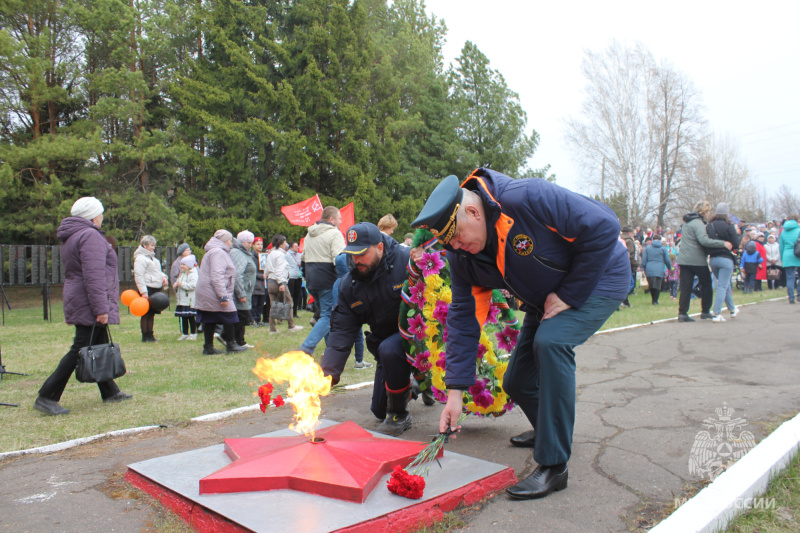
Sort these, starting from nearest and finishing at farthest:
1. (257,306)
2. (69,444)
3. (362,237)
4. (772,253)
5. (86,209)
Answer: (69,444), (362,237), (86,209), (257,306), (772,253)

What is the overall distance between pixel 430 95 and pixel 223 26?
12867mm

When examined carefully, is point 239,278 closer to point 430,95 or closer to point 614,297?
point 614,297

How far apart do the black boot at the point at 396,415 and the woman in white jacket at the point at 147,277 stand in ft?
23.6

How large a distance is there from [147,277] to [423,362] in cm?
783

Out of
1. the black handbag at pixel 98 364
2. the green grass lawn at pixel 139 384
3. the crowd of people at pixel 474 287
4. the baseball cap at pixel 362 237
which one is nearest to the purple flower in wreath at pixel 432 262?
the crowd of people at pixel 474 287

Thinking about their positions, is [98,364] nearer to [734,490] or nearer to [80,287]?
[80,287]

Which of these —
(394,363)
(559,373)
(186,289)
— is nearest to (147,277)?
(186,289)

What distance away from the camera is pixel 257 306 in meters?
12.7

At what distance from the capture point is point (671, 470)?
3465 mm

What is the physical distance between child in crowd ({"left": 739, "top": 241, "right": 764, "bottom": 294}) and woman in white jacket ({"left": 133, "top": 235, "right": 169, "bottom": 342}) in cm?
1662

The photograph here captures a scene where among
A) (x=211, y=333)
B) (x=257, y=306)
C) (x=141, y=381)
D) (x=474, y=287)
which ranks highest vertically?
(x=474, y=287)

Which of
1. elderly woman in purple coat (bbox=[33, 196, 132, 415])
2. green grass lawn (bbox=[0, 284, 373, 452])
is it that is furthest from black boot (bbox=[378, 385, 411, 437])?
elderly woman in purple coat (bbox=[33, 196, 132, 415])

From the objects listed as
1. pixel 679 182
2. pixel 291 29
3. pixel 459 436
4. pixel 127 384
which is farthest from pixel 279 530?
pixel 679 182

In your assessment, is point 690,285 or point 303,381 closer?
point 303,381
